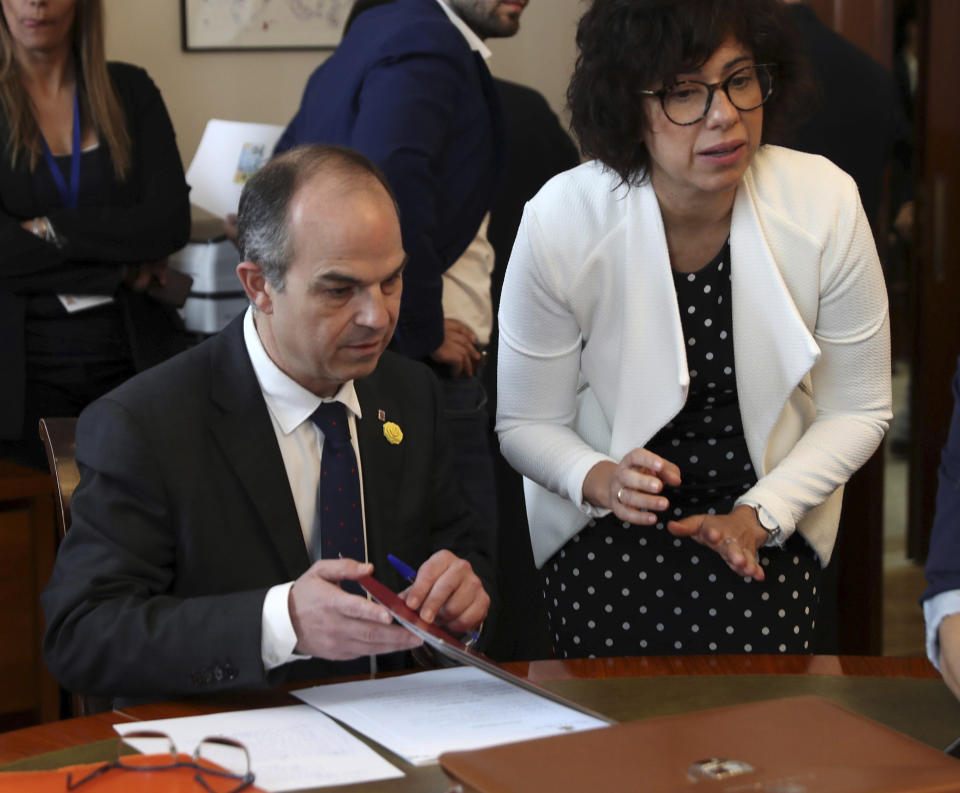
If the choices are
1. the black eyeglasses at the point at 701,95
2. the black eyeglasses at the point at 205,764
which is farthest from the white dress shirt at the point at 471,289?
the black eyeglasses at the point at 205,764

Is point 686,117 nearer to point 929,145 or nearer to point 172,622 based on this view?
point 172,622

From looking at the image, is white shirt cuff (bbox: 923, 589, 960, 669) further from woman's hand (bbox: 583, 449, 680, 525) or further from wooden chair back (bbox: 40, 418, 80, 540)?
wooden chair back (bbox: 40, 418, 80, 540)

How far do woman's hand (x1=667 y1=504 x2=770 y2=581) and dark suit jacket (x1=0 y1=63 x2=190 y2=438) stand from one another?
172 cm

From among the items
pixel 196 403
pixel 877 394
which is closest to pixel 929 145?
pixel 877 394

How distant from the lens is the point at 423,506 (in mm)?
1952

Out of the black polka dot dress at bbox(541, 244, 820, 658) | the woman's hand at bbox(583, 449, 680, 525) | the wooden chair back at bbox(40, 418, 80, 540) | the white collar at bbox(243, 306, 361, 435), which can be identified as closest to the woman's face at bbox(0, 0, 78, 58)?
the wooden chair back at bbox(40, 418, 80, 540)

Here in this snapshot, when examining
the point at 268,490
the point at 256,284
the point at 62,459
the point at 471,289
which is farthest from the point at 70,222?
the point at 268,490

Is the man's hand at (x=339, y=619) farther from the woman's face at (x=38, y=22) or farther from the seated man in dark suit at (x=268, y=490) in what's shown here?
the woman's face at (x=38, y=22)

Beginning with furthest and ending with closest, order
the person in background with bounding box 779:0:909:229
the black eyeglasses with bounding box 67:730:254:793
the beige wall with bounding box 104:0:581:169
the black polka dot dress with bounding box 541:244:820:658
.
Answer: the beige wall with bounding box 104:0:581:169
the person in background with bounding box 779:0:909:229
the black polka dot dress with bounding box 541:244:820:658
the black eyeglasses with bounding box 67:730:254:793

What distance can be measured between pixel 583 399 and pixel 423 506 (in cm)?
42

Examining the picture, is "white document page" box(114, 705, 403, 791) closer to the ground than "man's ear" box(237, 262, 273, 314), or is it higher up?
closer to the ground

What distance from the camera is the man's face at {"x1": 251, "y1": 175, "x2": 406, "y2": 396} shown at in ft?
5.76

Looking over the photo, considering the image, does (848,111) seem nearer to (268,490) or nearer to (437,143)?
(437,143)

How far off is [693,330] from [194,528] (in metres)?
0.86
